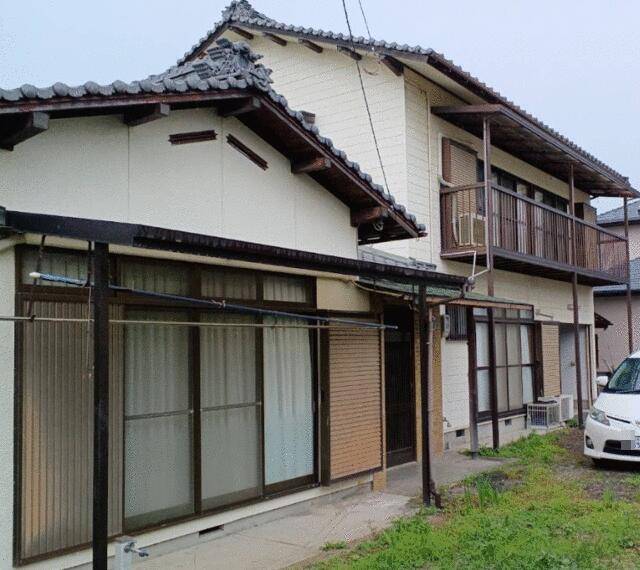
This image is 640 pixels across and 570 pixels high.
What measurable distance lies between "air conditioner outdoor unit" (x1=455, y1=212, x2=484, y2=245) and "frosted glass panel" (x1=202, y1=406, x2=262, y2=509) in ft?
22.2

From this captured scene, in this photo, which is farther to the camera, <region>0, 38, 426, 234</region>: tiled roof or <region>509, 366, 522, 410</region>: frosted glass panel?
<region>509, 366, 522, 410</region>: frosted glass panel

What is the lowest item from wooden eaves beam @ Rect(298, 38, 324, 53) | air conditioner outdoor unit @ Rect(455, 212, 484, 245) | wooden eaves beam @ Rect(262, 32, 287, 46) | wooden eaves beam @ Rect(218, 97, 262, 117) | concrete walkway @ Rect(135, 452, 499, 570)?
concrete walkway @ Rect(135, 452, 499, 570)

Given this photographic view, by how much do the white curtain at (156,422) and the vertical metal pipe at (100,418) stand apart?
5.89ft

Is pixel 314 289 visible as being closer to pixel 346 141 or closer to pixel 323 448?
pixel 323 448

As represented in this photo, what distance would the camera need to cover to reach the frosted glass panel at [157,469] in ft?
20.4

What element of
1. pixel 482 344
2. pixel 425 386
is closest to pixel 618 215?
pixel 482 344

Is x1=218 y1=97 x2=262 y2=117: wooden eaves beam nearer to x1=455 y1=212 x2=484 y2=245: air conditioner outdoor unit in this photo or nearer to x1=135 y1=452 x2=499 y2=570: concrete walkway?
x1=135 y1=452 x2=499 y2=570: concrete walkway

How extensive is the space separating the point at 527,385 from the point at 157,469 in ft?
36.0

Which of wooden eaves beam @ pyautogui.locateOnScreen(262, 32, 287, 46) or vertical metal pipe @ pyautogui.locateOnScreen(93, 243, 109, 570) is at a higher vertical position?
wooden eaves beam @ pyautogui.locateOnScreen(262, 32, 287, 46)

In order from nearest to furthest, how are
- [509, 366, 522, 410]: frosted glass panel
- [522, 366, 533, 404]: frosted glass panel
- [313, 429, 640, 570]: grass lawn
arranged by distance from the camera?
[313, 429, 640, 570]: grass lawn → [509, 366, 522, 410]: frosted glass panel → [522, 366, 533, 404]: frosted glass panel

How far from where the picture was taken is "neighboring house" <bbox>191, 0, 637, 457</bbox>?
12.5 m

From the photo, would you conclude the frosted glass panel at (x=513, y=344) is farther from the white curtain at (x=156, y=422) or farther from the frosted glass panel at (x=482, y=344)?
the white curtain at (x=156, y=422)

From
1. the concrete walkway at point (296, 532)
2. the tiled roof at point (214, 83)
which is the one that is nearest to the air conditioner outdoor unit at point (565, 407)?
the concrete walkway at point (296, 532)

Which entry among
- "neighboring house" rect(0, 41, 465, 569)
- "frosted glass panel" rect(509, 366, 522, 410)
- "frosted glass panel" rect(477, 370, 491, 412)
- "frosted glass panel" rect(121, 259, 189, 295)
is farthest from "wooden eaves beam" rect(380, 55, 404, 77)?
"frosted glass panel" rect(121, 259, 189, 295)
